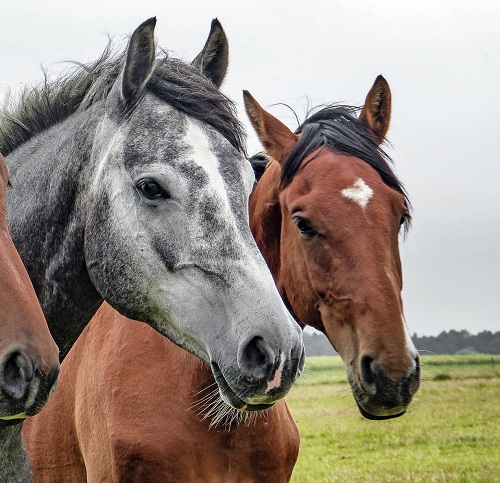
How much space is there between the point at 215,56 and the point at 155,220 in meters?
1.48

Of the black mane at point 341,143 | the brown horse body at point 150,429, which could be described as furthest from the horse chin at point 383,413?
the black mane at point 341,143

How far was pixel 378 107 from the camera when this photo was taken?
583 centimetres

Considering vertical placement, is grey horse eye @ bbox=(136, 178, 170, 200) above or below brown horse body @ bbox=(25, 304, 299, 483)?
above

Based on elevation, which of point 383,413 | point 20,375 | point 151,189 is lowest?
point 383,413

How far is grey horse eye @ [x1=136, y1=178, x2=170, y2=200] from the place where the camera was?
3.92 metres

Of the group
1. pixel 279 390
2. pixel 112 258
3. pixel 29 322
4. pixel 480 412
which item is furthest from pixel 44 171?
pixel 480 412

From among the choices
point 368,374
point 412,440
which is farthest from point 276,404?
point 412,440

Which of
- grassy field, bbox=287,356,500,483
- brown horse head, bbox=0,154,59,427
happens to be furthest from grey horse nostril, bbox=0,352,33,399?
grassy field, bbox=287,356,500,483

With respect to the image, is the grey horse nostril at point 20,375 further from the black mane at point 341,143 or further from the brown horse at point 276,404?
the black mane at point 341,143

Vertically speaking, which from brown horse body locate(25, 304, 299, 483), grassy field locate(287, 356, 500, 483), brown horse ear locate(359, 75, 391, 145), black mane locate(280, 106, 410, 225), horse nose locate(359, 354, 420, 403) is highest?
brown horse ear locate(359, 75, 391, 145)

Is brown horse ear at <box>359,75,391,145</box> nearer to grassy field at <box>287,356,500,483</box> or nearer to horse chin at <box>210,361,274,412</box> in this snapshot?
grassy field at <box>287,356,500,483</box>

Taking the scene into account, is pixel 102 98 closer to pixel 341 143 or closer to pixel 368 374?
pixel 341 143

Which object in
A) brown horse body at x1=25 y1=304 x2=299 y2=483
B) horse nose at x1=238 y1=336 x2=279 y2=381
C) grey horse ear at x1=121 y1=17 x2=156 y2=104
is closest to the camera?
horse nose at x1=238 y1=336 x2=279 y2=381

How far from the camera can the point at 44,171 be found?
14.8ft
